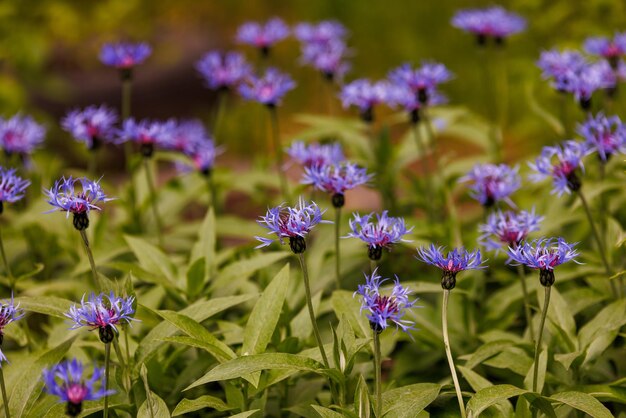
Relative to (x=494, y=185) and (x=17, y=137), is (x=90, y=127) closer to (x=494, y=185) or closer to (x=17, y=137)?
(x=17, y=137)

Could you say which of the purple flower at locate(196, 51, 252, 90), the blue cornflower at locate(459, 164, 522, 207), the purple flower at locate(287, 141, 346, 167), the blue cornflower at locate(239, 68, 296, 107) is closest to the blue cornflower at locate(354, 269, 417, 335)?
the blue cornflower at locate(459, 164, 522, 207)

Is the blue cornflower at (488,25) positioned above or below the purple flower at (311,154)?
above

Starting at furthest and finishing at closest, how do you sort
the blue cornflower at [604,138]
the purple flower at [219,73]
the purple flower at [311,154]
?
the purple flower at [219,73] < the purple flower at [311,154] < the blue cornflower at [604,138]

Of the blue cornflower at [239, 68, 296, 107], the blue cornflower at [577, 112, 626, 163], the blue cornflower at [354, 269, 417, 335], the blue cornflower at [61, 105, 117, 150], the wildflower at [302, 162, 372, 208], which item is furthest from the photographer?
the blue cornflower at [239, 68, 296, 107]

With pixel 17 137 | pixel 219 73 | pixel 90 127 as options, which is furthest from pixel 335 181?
pixel 17 137

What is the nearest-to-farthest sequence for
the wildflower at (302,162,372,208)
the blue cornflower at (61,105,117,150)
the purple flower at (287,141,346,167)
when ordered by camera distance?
the wildflower at (302,162,372,208) → the purple flower at (287,141,346,167) → the blue cornflower at (61,105,117,150)

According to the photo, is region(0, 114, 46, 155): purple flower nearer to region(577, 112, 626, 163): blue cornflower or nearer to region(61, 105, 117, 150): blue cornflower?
region(61, 105, 117, 150): blue cornflower

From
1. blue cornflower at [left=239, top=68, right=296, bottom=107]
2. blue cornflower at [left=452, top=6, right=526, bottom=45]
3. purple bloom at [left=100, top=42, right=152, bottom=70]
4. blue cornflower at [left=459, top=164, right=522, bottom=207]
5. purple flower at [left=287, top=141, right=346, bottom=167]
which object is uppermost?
blue cornflower at [left=452, top=6, right=526, bottom=45]

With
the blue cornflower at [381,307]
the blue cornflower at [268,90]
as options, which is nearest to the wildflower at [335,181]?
the blue cornflower at [381,307]

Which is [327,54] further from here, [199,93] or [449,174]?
[199,93]

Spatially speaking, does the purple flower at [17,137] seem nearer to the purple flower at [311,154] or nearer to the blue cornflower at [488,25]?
the purple flower at [311,154]

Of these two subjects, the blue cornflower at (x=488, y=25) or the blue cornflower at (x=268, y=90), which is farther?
the blue cornflower at (x=488, y=25)

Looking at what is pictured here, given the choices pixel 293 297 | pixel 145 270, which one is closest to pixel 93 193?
pixel 145 270

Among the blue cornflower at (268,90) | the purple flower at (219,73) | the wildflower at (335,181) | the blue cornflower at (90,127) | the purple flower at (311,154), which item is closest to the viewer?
the wildflower at (335,181)
